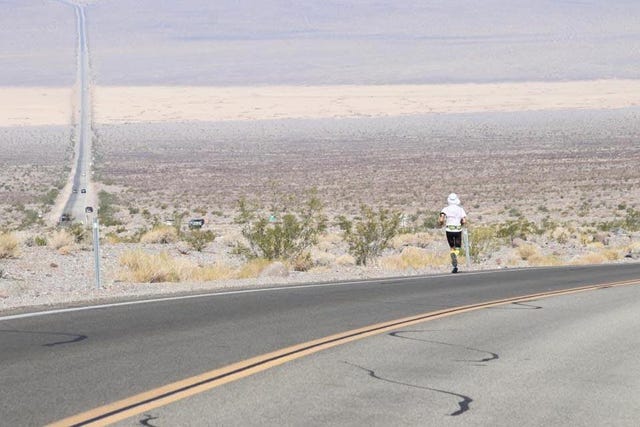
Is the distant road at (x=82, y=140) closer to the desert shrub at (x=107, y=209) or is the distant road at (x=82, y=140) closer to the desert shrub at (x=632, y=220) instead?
the desert shrub at (x=107, y=209)

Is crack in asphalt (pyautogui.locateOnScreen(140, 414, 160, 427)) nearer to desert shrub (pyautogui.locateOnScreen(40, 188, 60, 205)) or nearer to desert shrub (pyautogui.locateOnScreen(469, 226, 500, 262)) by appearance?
desert shrub (pyautogui.locateOnScreen(469, 226, 500, 262))

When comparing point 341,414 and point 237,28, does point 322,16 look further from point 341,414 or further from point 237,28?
point 341,414

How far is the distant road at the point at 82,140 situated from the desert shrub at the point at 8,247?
64.8ft

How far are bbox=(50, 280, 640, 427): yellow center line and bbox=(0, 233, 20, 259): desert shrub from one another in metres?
12.4

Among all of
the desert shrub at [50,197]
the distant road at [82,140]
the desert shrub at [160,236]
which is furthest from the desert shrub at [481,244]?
the desert shrub at [50,197]

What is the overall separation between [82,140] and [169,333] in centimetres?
8760

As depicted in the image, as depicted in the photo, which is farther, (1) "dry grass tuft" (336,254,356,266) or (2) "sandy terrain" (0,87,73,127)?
(2) "sandy terrain" (0,87,73,127)

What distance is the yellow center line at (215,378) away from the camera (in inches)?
301

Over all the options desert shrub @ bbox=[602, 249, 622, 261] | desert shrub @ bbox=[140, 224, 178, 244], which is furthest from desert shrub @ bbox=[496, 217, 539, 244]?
desert shrub @ bbox=[140, 224, 178, 244]

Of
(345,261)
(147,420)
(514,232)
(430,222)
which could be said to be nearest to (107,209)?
(430,222)

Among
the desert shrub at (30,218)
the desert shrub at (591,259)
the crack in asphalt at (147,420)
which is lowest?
the desert shrub at (591,259)

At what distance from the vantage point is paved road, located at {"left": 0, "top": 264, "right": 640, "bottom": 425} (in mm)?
8531

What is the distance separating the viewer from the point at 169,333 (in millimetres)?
11492

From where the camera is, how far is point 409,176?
6725 cm
